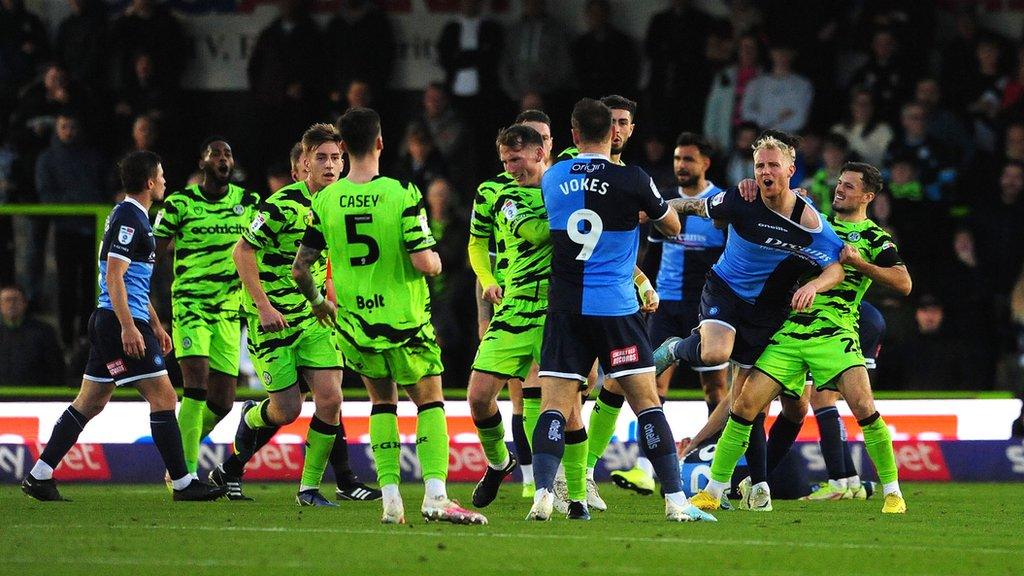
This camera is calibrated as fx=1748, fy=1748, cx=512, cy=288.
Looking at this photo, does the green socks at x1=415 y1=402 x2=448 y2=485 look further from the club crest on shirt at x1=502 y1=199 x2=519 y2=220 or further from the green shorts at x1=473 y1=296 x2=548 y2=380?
the club crest on shirt at x1=502 y1=199 x2=519 y2=220

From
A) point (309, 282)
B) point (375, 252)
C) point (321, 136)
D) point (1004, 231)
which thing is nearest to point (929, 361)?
point (1004, 231)

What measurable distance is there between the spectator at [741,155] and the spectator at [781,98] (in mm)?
300

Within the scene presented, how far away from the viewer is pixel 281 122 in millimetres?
19312

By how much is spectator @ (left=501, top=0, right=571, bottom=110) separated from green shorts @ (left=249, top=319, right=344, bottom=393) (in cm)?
754

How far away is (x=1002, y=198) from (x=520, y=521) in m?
8.73

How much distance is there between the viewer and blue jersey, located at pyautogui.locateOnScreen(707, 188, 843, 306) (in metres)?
11.2

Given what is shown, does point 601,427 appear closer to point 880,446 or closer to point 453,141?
point 880,446

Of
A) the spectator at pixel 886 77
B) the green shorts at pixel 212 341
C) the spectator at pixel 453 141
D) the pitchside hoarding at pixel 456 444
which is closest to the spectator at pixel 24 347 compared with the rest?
the pitchside hoarding at pixel 456 444

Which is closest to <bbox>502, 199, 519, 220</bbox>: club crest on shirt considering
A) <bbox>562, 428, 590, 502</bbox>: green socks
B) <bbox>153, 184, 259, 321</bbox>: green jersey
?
<bbox>562, 428, 590, 502</bbox>: green socks

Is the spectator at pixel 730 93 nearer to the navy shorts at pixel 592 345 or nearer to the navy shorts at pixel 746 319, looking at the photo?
the navy shorts at pixel 746 319

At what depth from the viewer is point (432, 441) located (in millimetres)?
9969

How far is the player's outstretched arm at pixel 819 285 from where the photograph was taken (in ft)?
36.0

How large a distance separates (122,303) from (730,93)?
8.45 meters

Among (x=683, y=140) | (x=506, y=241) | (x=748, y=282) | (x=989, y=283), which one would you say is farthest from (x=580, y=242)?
(x=989, y=283)
